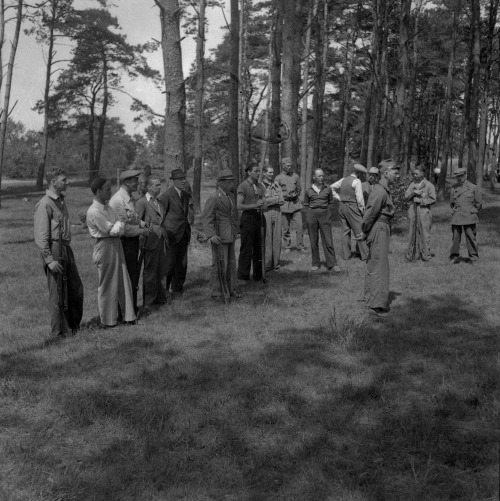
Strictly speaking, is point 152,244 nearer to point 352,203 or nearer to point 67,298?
point 67,298

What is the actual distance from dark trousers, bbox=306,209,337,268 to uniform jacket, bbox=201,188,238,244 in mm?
2659

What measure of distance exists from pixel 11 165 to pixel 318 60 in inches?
1599

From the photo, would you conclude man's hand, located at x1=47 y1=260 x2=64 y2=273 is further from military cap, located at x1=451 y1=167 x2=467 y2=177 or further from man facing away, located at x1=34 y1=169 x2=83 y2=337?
military cap, located at x1=451 y1=167 x2=467 y2=177

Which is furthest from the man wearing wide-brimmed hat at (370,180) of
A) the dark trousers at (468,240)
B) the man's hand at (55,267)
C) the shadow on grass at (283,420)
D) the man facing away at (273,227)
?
the man's hand at (55,267)

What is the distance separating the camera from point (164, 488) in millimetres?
4223

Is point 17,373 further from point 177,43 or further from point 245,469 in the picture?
point 177,43

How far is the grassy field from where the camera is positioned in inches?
169

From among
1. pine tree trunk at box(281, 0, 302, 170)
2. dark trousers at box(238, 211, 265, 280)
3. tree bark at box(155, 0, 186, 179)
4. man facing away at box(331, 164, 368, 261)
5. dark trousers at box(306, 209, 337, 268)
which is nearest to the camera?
dark trousers at box(238, 211, 265, 280)

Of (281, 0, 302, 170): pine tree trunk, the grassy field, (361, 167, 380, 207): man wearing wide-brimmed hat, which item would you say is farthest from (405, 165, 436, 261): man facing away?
the grassy field

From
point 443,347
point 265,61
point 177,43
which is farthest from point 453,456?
point 265,61

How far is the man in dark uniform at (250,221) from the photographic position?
1085 cm

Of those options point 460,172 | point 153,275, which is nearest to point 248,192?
point 153,275

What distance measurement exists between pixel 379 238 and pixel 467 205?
4925mm

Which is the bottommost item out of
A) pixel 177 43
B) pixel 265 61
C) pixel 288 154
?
pixel 288 154
